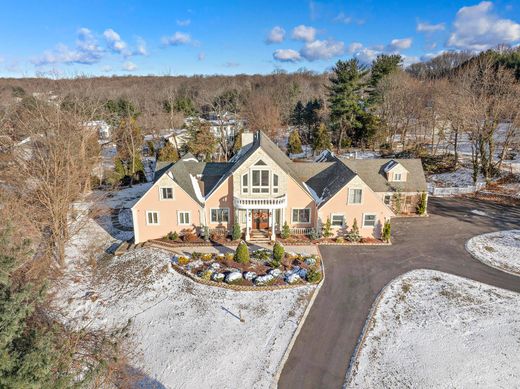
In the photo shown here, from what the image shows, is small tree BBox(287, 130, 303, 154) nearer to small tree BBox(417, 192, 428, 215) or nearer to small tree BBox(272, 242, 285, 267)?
small tree BBox(417, 192, 428, 215)

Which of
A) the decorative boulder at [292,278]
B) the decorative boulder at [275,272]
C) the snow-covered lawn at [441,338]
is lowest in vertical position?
the snow-covered lawn at [441,338]

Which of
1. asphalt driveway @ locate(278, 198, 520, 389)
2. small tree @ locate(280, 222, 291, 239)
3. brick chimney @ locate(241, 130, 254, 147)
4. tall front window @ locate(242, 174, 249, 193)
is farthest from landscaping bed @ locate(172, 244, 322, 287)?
brick chimney @ locate(241, 130, 254, 147)

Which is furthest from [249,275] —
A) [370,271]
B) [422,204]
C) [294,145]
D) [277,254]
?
[294,145]

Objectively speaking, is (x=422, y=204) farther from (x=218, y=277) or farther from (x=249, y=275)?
(x=218, y=277)

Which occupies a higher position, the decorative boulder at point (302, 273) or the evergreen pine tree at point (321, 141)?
the evergreen pine tree at point (321, 141)

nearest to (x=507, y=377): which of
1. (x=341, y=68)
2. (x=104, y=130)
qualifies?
(x=341, y=68)

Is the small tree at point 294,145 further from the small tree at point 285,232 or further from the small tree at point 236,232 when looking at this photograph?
the small tree at point 236,232

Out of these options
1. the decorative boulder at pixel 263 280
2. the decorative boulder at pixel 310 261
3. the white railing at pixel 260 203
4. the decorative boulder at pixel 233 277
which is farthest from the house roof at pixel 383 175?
the decorative boulder at pixel 233 277
